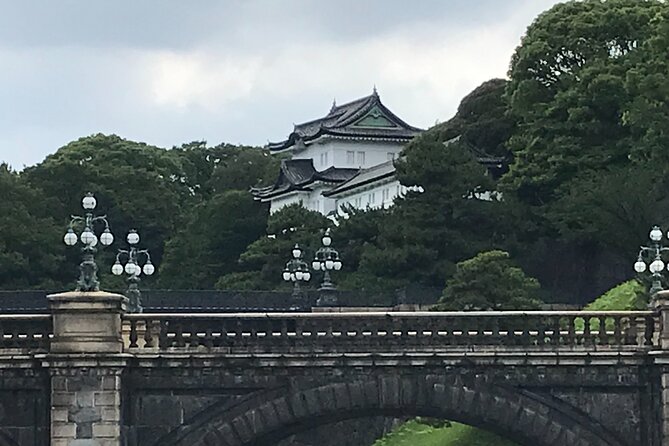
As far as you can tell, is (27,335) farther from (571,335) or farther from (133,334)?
(571,335)

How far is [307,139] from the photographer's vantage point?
133500 mm

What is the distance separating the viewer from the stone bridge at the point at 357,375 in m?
49.3

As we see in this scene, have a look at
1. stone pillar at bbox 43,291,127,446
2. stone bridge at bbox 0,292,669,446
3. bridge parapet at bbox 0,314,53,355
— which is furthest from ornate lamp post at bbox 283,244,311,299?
stone pillar at bbox 43,291,127,446

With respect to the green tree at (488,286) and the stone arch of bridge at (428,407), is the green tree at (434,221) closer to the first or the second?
the green tree at (488,286)

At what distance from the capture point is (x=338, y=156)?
131250mm

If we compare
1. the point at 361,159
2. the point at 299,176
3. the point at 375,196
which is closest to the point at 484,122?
the point at 375,196

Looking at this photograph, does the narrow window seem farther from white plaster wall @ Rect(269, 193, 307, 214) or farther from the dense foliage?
the dense foliage

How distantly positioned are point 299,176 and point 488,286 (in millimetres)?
54382

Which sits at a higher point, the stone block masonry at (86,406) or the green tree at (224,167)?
the green tree at (224,167)

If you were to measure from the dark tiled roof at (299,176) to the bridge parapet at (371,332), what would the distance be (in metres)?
72.7

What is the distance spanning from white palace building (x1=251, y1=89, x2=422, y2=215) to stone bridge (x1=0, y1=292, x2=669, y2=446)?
2761 inches

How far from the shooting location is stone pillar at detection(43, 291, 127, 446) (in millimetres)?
48719

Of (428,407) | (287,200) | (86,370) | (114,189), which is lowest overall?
(428,407)

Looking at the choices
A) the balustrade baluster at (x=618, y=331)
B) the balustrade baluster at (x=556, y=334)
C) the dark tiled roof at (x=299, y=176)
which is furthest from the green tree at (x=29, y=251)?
the balustrade baluster at (x=618, y=331)
